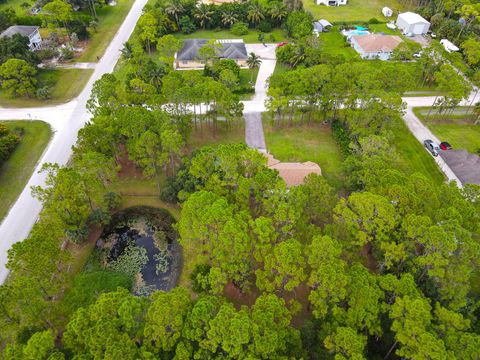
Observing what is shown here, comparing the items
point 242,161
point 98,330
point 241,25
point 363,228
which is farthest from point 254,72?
point 98,330

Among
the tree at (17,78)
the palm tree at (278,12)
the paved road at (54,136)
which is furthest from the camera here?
the palm tree at (278,12)

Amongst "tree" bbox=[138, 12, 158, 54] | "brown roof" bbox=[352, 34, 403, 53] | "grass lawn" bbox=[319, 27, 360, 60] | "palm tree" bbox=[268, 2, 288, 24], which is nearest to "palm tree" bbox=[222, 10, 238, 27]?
"palm tree" bbox=[268, 2, 288, 24]

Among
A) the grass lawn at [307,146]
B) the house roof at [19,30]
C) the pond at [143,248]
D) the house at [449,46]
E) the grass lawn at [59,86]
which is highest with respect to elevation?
the house at [449,46]

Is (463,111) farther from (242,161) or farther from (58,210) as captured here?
(58,210)

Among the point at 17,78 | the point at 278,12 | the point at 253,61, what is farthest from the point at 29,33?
the point at 278,12

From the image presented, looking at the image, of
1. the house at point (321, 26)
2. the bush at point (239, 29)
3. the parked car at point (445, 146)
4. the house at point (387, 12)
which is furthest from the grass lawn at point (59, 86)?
the house at point (387, 12)

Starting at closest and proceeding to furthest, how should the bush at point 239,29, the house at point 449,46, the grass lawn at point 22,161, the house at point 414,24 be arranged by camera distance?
the grass lawn at point 22,161
the house at point 449,46
the bush at point 239,29
the house at point 414,24

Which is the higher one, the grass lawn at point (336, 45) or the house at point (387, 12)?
the house at point (387, 12)

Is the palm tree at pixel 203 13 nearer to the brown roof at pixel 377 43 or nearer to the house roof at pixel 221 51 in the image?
the house roof at pixel 221 51
